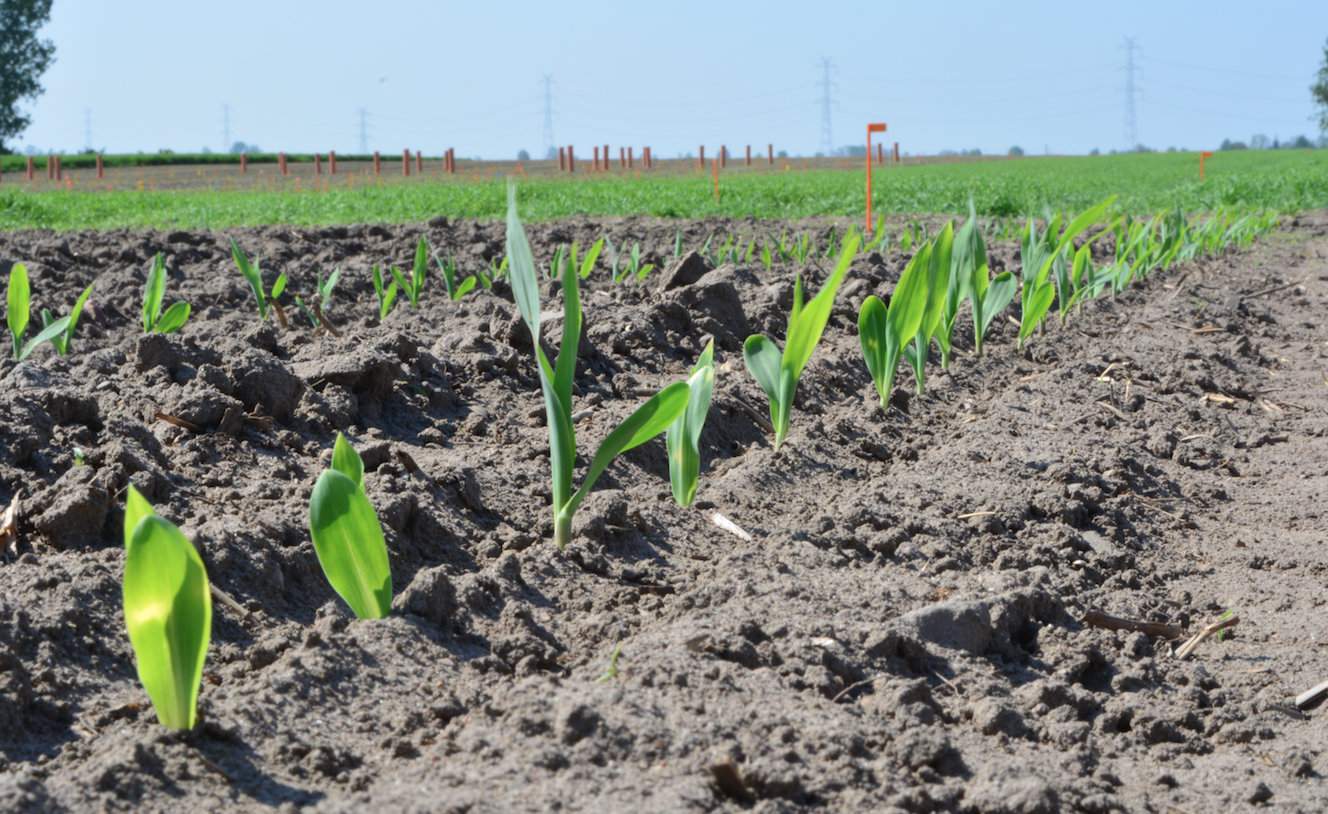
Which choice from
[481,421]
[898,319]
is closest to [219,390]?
[481,421]

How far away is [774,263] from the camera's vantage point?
739 cm

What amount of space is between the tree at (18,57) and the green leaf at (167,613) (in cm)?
5406

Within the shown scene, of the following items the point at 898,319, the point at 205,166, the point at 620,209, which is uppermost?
the point at 205,166

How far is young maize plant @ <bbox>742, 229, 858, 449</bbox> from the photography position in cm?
289

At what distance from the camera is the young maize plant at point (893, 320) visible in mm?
3529

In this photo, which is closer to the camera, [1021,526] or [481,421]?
[1021,526]

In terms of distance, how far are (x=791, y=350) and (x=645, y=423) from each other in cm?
71

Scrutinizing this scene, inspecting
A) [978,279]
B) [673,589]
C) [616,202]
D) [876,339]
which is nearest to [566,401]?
[673,589]

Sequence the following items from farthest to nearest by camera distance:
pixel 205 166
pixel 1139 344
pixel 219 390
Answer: pixel 205 166 < pixel 1139 344 < pixel 219 390

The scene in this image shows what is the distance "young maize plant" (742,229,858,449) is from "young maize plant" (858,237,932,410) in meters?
0.37

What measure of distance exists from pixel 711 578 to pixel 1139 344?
331 centimetres

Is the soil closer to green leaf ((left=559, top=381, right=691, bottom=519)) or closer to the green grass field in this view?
green leaf ((left=559, top=381, right=691, bottom=519))

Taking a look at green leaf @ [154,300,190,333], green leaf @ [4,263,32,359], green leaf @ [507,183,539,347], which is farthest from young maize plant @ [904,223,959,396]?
green leaf @ [4,263,32,359]

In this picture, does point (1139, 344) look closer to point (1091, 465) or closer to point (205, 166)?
point (1091, 465)
